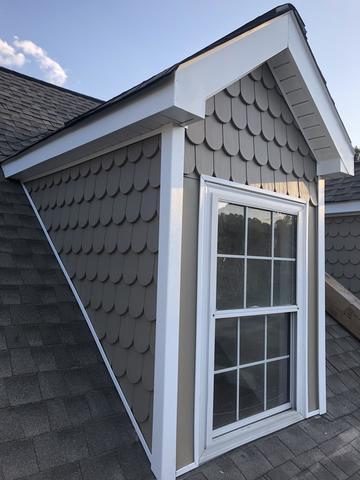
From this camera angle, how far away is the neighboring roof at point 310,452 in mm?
1812

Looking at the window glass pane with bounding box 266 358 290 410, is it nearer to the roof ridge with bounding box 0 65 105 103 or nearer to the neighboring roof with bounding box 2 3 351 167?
the neighboring roof with bounding box 2 3 351 167

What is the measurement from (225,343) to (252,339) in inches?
9.7

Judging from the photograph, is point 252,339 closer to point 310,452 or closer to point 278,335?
point 278,335

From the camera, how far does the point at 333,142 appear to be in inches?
103

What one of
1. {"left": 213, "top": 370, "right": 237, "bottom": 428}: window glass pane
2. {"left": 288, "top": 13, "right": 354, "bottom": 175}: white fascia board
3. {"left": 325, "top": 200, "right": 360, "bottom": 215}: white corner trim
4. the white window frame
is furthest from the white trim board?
{"left": 325, "top": 200, "right": 360, "bottom": 215}: white corner trim

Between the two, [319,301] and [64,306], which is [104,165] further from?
[319,301]

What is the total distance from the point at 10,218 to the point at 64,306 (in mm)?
978

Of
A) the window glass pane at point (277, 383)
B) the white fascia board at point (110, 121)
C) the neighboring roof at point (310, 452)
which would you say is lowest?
the neighboring roof at point (310, 452)

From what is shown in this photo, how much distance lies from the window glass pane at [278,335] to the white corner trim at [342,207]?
3306mm

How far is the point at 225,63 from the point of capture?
1882 millimetres

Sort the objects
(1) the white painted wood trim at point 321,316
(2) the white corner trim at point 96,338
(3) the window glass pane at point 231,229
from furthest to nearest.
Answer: (1) the white painted wood trim at point 321,316 < (3) the window glass pane at point 231,229 < (2) the white corner trim at point 96,338

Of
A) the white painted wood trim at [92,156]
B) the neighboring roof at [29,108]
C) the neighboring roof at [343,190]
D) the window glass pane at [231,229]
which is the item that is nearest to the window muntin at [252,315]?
the window glass pane at [231,229]

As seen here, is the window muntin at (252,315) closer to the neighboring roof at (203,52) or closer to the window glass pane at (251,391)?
the window glass pane at (251,391)

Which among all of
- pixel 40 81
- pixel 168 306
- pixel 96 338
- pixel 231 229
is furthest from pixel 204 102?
pixel 40 81
